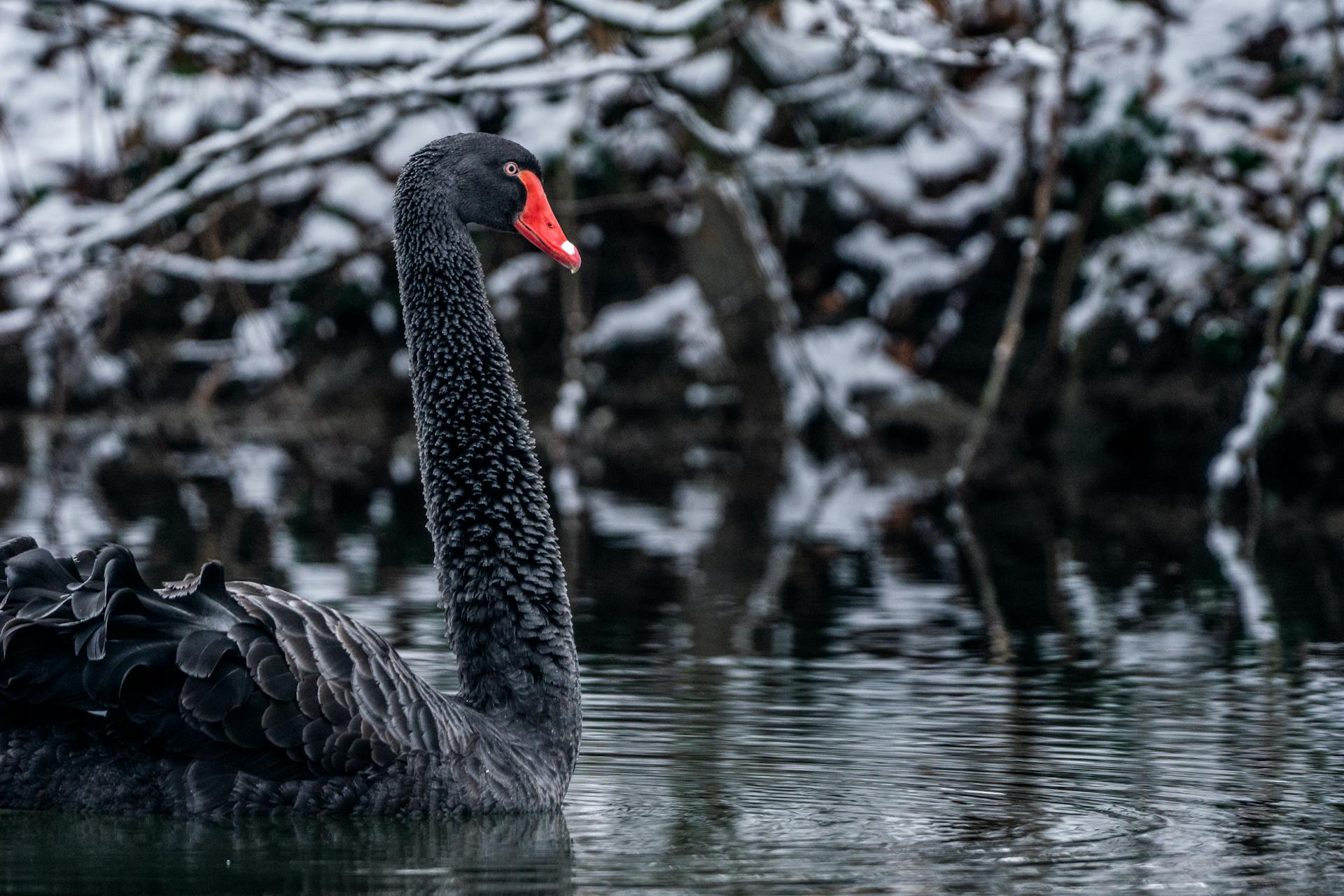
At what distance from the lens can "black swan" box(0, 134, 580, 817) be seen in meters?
4.61

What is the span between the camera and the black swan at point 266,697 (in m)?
4.61

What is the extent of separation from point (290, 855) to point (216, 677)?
0.43 m

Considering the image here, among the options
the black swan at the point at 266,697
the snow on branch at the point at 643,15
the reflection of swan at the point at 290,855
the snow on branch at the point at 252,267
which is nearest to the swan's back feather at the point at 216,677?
the black swan at the point at 266,697

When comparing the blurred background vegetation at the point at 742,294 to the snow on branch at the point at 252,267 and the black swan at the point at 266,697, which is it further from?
the black swan at the point at 266,697

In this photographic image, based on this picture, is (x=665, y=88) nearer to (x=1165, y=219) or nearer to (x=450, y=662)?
(x=1165, y=219)

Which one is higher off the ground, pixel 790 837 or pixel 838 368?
pixel 838 368

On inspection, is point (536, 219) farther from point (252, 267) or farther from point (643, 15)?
point (252, 267)

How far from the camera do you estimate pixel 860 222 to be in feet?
62.2

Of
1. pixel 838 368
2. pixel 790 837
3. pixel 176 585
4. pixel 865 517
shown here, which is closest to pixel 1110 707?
pixel 790 837

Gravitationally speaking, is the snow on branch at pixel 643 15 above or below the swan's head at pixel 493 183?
above

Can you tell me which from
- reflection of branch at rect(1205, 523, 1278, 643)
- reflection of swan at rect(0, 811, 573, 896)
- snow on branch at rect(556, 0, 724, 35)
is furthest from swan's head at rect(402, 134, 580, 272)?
snow on branch at rect(556, 0, 724, 35)

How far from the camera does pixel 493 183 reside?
18.4ft

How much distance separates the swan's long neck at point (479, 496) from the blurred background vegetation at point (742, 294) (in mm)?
2416

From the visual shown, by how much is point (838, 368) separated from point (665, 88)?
3462 mm
